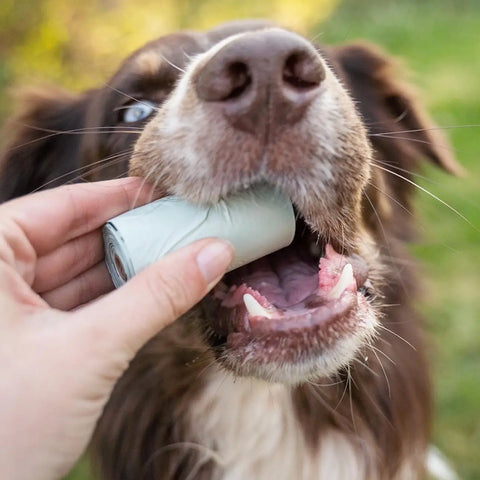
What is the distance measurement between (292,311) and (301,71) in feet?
1.92

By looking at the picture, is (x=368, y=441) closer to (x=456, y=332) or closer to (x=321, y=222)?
(x=321, y=222)

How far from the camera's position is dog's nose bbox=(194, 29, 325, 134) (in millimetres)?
1492

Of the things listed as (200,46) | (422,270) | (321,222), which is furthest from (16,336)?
(422,270)

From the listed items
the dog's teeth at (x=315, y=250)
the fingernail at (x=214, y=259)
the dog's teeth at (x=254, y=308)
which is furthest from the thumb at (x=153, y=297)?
the dog's teeth at (x=315, y=250)

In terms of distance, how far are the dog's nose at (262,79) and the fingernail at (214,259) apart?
10.5 inches

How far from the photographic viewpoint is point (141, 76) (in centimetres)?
223

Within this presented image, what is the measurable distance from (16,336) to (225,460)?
3.77ft

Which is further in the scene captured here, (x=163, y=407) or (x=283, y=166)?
(x=163, y=407)

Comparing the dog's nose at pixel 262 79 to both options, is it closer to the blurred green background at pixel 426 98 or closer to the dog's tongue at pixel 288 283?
the dog's tongue at pixel 288 283

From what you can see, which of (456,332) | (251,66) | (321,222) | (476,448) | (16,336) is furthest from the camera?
(456,332)

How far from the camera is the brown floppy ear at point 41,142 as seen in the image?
2552 millimetres

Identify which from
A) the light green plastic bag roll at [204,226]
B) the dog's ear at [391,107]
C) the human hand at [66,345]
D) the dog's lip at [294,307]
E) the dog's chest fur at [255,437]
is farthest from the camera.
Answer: the dog's ear at [391,107]

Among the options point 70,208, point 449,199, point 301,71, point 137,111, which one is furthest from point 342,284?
point 449,199

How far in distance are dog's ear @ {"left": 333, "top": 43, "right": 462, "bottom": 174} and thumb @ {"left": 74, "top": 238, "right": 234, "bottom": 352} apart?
139 cm
